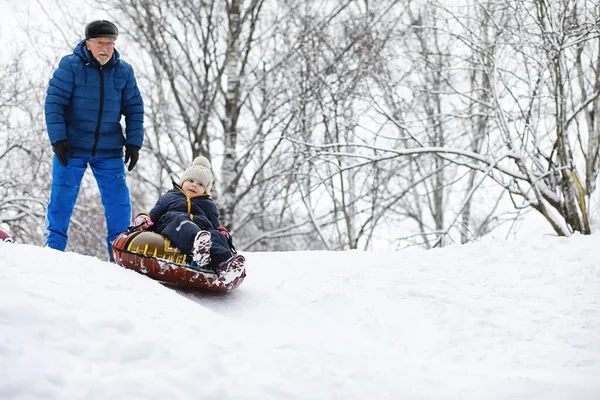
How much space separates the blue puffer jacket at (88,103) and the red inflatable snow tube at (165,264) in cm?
114

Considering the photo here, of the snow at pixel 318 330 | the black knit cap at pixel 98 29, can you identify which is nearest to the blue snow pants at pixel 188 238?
the snow at pixel 318 330

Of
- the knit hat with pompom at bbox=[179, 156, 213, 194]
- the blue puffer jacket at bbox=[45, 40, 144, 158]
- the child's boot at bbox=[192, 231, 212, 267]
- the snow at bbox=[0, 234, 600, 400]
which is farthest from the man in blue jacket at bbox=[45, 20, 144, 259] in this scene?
the child's boot at bbox=[192, 231, 212, 267]

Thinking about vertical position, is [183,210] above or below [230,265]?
above

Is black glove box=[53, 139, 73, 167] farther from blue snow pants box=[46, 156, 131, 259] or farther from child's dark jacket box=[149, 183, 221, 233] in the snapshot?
child's dark jacket box=[149, 183, 221, 233]

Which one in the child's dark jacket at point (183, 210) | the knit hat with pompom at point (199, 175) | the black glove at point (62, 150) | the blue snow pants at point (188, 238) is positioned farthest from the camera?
the knit hat with pompom at point (199, 175)

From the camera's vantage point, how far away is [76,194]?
4.37 metres

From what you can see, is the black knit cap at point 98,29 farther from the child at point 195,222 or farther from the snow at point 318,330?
the snow at point 318,330

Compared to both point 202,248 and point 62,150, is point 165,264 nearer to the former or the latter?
point 202,248

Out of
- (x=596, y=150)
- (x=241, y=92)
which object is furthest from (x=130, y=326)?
(x=241, y=92)

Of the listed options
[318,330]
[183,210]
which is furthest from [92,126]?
[318,330]

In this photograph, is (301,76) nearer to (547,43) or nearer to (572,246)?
(547,43)

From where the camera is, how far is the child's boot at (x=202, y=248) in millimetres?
3434

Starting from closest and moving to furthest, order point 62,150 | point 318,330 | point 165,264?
1. point 318,330
2. point 165,264
3. point 62,150

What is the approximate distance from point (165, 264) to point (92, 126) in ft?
4.98
